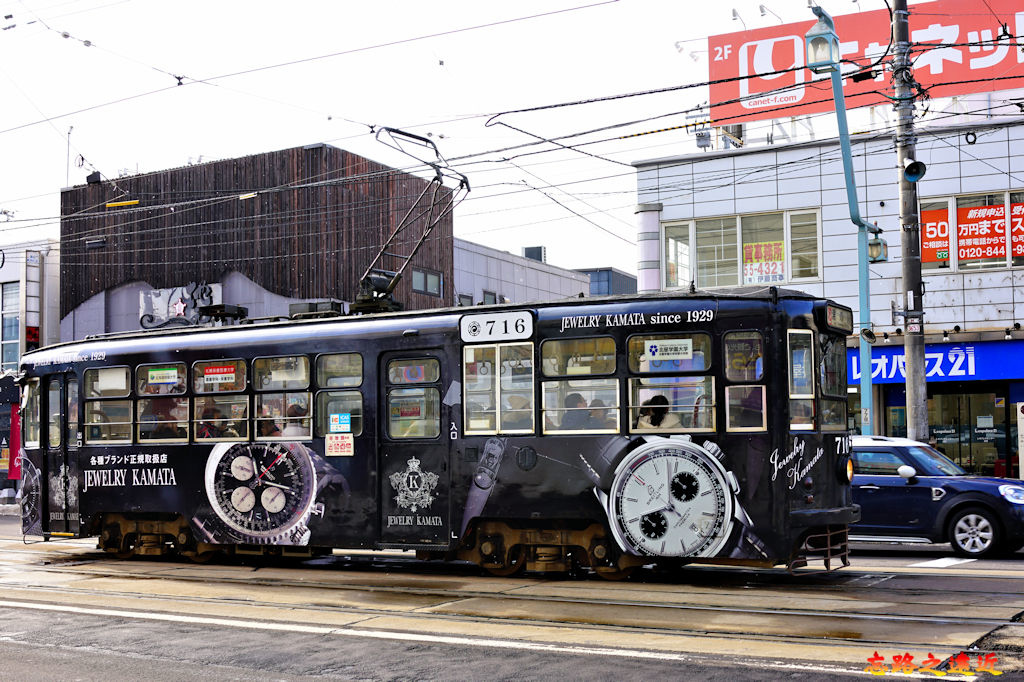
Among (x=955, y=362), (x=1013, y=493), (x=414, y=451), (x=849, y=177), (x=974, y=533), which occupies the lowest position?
(x=974, y=533)

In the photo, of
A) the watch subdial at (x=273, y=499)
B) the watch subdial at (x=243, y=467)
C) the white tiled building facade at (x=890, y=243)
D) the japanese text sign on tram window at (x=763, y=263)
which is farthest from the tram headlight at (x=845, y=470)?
the japanese text sign on tram window at (x=763, y=263)

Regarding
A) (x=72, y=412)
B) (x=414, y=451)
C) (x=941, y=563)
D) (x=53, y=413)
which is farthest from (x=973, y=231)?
(x=53, y=413)

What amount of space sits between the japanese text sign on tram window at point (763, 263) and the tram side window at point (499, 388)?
12.5 m

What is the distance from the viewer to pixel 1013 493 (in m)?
13.8

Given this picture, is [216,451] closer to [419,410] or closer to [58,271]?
[419,410]

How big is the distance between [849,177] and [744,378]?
8086 millimetres

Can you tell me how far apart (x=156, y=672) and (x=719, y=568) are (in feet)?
24.4

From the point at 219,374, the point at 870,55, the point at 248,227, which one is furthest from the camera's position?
the point at 248,227

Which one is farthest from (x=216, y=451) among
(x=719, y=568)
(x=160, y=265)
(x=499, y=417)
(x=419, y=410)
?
(x=160, y=265)

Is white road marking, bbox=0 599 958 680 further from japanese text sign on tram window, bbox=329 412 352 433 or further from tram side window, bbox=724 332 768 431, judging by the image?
tram side window, bbox=724 332 768 431

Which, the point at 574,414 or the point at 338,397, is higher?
the point at 338,397

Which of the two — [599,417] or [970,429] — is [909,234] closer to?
[970,429]

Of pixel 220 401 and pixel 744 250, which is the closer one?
pixel 220 401

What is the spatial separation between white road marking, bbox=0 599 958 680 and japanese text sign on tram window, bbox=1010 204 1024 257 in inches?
655
